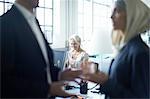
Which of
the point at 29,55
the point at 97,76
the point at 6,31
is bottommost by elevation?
the point at 97,76

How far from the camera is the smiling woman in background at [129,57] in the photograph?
1.45 m

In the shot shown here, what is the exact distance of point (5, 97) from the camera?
51.2 inches

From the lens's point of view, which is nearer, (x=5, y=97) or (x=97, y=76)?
(x=5, y=97)

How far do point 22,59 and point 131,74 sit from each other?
58 centimetres

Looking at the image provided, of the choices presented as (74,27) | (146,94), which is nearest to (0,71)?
(146,94)

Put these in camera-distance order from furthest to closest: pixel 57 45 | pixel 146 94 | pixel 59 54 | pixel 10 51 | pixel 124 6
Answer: pixel 57 45 < pixel 59 54 < pixel 124 6 < pixel 146 94 < pixel 10 51

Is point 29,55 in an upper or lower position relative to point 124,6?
lower

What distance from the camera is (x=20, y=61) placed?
50.9 inches

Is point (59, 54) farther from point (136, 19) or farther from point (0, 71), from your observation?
point (0, 71)

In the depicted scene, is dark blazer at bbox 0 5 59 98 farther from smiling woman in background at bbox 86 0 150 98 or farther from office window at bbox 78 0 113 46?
office window at bbox 78 0 113 46

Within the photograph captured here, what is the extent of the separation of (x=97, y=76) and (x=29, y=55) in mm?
430

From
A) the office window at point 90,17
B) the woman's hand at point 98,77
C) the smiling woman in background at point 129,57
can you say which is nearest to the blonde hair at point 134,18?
the smiling woman in background at point 129,57

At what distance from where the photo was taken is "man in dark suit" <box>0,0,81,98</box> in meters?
1.27

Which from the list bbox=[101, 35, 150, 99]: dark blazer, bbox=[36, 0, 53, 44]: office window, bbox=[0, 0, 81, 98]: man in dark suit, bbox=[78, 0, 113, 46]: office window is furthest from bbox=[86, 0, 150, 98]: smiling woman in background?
bbox=[78, 0, 113, 46]: office window
